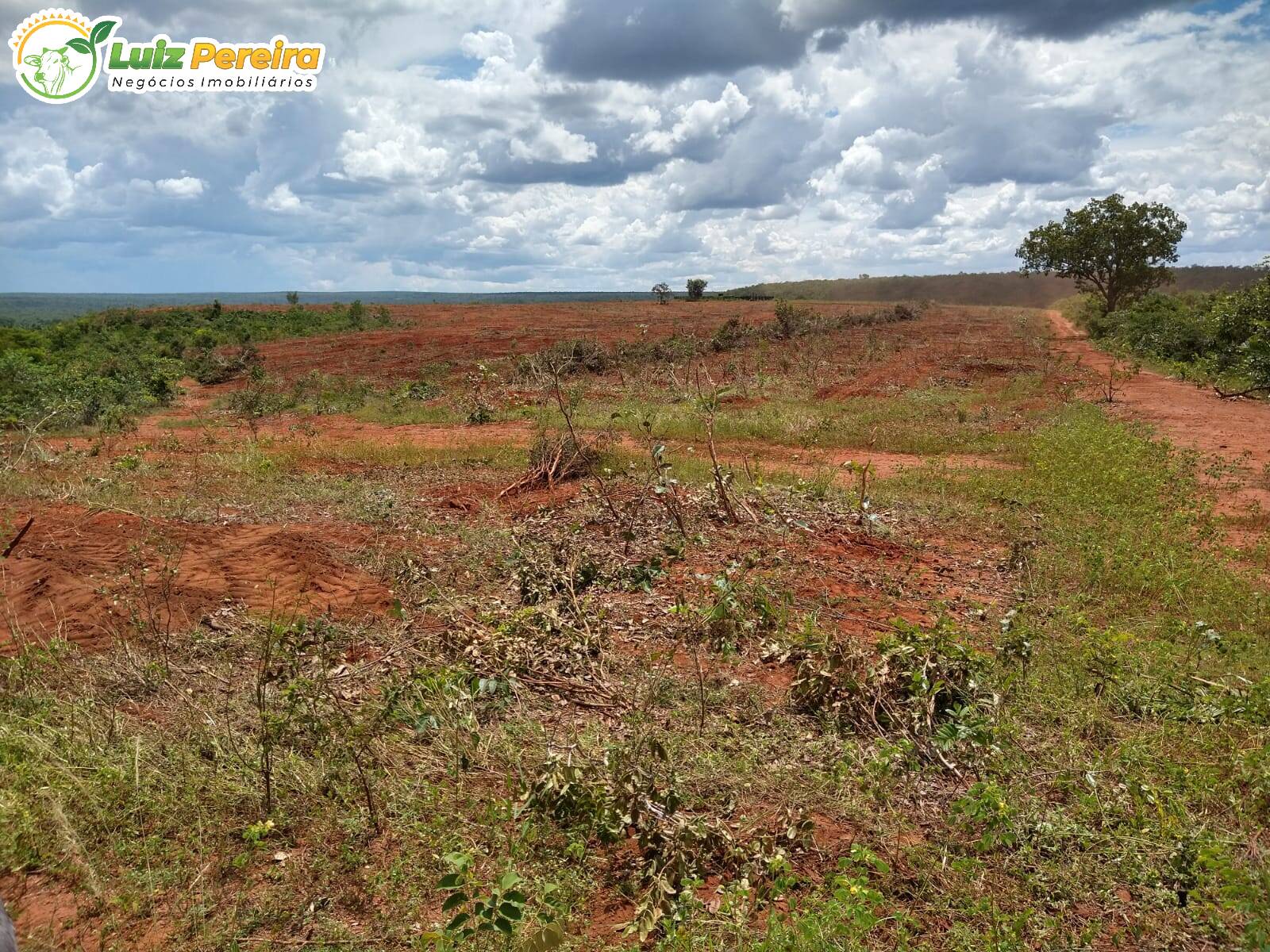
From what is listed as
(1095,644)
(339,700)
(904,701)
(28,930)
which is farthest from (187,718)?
(1095,644)

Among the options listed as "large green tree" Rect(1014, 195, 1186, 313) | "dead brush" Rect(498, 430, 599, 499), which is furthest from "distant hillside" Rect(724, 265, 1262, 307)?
"dead brush" Rect(498, 430, 599, 499)

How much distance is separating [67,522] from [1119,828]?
26.2ft

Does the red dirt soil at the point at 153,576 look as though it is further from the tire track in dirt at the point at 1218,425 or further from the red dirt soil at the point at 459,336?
the red dirt soil at the point at 459,336

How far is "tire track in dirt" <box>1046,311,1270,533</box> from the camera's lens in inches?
337

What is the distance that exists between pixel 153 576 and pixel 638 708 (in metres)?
4.12

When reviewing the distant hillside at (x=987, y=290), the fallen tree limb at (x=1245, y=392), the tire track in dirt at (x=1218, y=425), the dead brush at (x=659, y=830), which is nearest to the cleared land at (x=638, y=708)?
the dead brush at (x=659, y=830)

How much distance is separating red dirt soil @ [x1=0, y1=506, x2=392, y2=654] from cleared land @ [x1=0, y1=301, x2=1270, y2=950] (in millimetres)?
39

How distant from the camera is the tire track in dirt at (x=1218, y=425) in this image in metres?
8.57

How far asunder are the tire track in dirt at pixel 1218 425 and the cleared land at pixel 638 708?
0.75ft

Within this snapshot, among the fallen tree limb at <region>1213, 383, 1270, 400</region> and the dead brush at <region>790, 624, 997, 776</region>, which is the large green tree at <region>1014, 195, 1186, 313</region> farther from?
the dead brush at <region>790, 624, 997, 776</region>

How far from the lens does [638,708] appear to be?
437cm

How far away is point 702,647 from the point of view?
516 cm

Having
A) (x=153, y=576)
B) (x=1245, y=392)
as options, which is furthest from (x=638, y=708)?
(x=1245, y=392)

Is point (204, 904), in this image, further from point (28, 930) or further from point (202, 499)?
point (202, 499)
